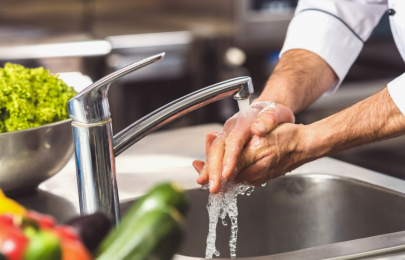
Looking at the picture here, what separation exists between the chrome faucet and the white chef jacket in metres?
0.55

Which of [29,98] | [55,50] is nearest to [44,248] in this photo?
[29,98]

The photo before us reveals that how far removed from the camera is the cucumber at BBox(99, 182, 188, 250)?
31cm

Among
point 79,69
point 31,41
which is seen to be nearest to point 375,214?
point 79,69

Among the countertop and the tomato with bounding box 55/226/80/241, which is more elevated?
the tomato with bounding box 55/226/80/241

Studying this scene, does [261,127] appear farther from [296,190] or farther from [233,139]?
[296,190]

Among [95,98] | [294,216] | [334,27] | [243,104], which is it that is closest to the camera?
[95,98]

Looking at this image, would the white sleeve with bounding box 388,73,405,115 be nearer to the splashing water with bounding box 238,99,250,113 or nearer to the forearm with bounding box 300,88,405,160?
the forearm with bounding box 300,88,405,160

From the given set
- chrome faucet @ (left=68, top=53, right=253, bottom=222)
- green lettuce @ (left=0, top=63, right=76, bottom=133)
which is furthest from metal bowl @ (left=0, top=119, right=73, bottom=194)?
chrome faucet @ (left=68, top=53, right=253, bottom=222)

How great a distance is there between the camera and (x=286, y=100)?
955mm

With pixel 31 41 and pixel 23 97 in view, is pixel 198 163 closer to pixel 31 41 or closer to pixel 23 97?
pixel 23 97

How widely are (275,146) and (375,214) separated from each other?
257 mm

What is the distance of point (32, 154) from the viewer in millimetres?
741

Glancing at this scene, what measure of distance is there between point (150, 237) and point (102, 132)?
28cm

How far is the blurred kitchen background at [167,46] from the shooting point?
6.72 feet
